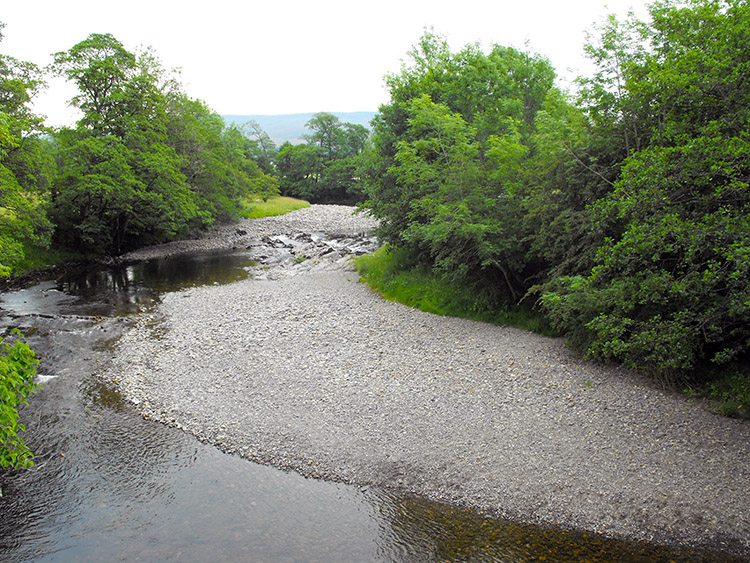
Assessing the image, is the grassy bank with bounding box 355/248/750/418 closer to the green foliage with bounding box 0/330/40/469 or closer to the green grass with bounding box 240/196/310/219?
the green foliage with bounding box 0/330/40/469

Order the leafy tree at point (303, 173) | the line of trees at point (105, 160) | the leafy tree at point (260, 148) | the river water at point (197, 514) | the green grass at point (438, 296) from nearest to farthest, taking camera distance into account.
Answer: the river water at point (197, 514), the green grass at point (438, 296), the line of trees at point (105, 160), the leafy tree at point (303, 173), the leafy tree at point (260, 148)

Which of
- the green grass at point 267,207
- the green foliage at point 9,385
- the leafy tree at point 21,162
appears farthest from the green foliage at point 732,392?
the green grass at point 267,207

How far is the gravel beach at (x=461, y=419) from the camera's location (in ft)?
31.2

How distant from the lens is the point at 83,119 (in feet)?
116

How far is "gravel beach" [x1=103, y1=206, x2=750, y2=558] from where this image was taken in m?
9.50

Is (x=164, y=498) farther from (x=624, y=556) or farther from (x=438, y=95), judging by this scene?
(x=438, y=95)

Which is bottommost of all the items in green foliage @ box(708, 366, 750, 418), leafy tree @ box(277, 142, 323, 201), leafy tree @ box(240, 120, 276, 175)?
green foliage @ box(708, 366, 750, 418)

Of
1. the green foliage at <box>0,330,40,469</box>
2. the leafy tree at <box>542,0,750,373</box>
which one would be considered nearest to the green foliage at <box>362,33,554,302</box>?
the leafy tree at <box>542,0,750,373</box>

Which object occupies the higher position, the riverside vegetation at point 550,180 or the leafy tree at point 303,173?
the leafy tree at point 303,173

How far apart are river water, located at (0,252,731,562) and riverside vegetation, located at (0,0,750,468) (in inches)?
202

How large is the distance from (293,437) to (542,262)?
11848mm

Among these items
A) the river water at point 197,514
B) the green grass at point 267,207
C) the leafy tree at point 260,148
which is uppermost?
the leafy tree at point 260,148

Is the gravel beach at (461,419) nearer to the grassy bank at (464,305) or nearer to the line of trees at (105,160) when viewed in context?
the grassy bank at (464,305)

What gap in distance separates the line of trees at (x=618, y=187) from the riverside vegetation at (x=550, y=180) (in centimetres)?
6
